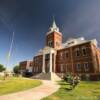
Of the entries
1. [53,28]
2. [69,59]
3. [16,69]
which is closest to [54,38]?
[53,28]

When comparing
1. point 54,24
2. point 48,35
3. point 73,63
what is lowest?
point 73,63

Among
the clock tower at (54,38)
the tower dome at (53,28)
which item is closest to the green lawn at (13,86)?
the clock tower at (54,38)

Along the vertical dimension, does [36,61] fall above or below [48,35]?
below

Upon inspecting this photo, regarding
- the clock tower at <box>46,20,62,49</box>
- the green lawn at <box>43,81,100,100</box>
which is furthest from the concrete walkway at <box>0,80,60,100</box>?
the clock tower at <box>46,20,62,49</box>

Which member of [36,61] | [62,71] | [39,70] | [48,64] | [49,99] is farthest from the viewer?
[36,61]

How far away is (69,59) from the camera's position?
120ft

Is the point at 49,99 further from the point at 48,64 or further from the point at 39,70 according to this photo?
the point at 39,70

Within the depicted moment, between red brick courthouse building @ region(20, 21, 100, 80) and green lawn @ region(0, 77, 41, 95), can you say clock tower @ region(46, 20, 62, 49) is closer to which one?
red brick courthouse building @ region(20, 21, 100, 80)

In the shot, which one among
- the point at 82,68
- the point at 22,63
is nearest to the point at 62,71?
the point at 82,68

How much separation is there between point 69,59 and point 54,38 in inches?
532

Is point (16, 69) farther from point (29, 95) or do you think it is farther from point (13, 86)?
point (29, 95)

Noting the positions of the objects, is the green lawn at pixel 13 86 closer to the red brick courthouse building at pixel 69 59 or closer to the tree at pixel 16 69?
the red brick courthouse building at pixel 69 59

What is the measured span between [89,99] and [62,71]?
94.6 feet

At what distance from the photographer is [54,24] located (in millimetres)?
53469
